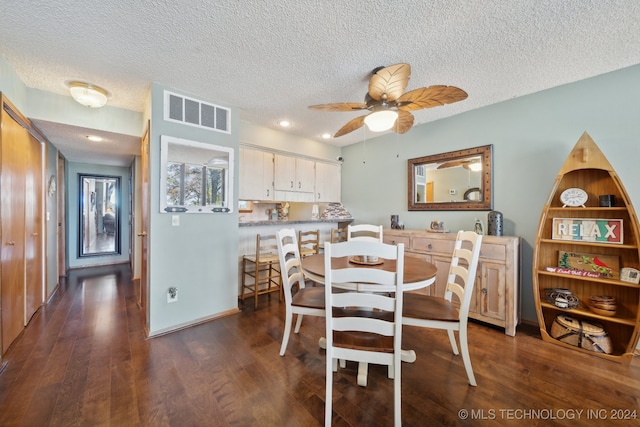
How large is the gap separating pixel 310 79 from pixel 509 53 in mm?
1643

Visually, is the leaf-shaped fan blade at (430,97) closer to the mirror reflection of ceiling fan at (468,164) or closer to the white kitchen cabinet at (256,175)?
the mirror reflection of ceiling fan at (468,164)

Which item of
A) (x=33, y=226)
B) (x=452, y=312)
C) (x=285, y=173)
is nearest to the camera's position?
(x=452, y=312)

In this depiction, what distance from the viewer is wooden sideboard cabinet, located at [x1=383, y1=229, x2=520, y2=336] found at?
8.11ft

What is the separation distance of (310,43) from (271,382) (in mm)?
2494

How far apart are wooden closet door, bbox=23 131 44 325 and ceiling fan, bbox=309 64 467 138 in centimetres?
315

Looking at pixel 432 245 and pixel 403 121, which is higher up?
pixel 403 121

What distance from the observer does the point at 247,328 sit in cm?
260

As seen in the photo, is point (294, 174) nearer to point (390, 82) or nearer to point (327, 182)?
point (327, 182)

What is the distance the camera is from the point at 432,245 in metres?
3.02

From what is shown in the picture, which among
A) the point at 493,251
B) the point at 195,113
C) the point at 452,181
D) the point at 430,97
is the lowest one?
the point at 493,251

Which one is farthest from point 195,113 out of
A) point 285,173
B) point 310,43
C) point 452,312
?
point 452,312

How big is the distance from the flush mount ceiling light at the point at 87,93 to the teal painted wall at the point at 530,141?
368 cm

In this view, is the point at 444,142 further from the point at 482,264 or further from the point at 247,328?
the point at 247,328

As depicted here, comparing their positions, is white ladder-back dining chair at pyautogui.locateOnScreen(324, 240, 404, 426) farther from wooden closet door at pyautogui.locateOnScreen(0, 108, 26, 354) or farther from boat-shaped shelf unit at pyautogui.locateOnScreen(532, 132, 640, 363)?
wooden closet door at pyautogui.locateOnScreen(0, 108, 26, 354)
